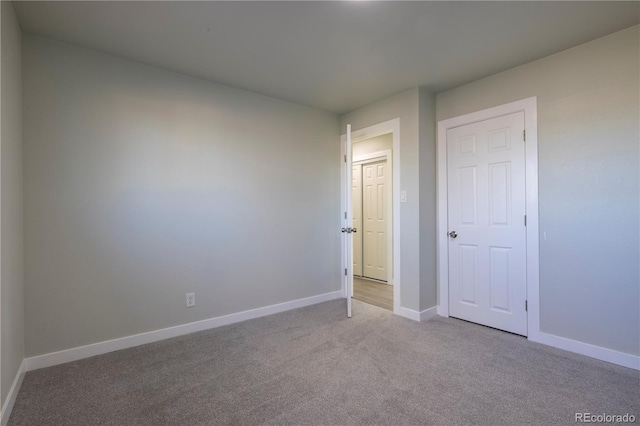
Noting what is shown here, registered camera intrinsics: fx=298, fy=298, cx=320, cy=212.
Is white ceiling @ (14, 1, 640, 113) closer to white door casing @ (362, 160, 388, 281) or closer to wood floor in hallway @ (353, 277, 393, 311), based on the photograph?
white door casing @ (362, 160, 388, 281)

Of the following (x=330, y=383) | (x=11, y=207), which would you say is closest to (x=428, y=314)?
(x=330, y=383)

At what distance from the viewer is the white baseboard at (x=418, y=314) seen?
3089mm

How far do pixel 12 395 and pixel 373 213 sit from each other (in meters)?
4.46

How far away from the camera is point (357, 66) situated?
266cm

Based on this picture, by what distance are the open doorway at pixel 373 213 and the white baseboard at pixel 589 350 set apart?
212cm

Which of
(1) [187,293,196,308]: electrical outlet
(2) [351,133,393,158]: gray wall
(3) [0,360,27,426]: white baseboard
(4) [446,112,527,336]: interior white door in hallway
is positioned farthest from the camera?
(2) [351,133,393,158]: gray wall

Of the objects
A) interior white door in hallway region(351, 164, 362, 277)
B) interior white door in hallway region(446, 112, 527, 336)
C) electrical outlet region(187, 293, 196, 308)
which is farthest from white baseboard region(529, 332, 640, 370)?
electrical outlet region(187, 293, 196, 308)

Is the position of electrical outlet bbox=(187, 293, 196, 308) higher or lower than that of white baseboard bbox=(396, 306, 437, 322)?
higher

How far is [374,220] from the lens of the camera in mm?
5098

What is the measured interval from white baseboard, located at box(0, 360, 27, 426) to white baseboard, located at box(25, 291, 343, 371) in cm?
9

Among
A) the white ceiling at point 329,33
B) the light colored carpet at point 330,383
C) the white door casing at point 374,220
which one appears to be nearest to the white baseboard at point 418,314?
the light colored carpet at point 330,383

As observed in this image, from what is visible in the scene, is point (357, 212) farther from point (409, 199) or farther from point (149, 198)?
point (149, 198)

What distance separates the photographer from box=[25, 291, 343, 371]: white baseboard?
2.19 meters

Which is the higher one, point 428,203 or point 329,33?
point 329,33
